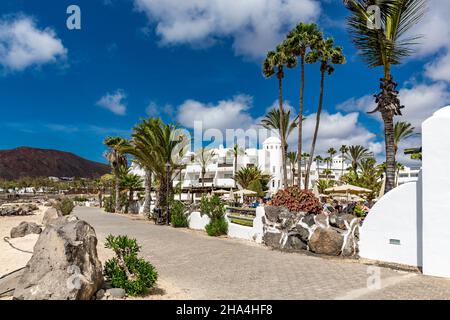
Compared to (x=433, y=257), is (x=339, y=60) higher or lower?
higher

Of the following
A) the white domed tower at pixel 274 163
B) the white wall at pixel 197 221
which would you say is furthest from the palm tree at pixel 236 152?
the white wall at pixel 197 221

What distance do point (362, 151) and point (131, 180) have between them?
39.8m

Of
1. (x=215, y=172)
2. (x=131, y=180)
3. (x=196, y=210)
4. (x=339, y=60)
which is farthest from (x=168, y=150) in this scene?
(x=215, y=172)

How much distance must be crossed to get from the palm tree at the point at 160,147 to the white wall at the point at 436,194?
17.7 metres

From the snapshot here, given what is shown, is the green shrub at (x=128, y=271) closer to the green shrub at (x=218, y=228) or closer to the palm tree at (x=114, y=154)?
the green shrub at (x=218, y=228)

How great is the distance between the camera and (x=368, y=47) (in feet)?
42.1

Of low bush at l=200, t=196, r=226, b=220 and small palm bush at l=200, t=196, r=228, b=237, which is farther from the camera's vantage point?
low bush at l=200, t=196, r=226, b=220

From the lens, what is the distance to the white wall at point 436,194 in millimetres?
8297

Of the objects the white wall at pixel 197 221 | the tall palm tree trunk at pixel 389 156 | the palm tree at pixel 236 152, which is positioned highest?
the palm tree at pixel 236 152

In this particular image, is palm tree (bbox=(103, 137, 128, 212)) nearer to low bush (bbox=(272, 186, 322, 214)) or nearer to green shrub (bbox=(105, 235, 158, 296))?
low bush (bbox=(272, 186, 322, 214))

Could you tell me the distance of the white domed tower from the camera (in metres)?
59.8

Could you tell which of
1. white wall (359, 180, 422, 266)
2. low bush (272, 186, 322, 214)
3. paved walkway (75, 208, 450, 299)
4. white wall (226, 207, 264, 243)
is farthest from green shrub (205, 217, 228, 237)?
white wall (359, 180, 422, 266)

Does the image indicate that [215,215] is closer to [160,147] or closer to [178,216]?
[178,216]
